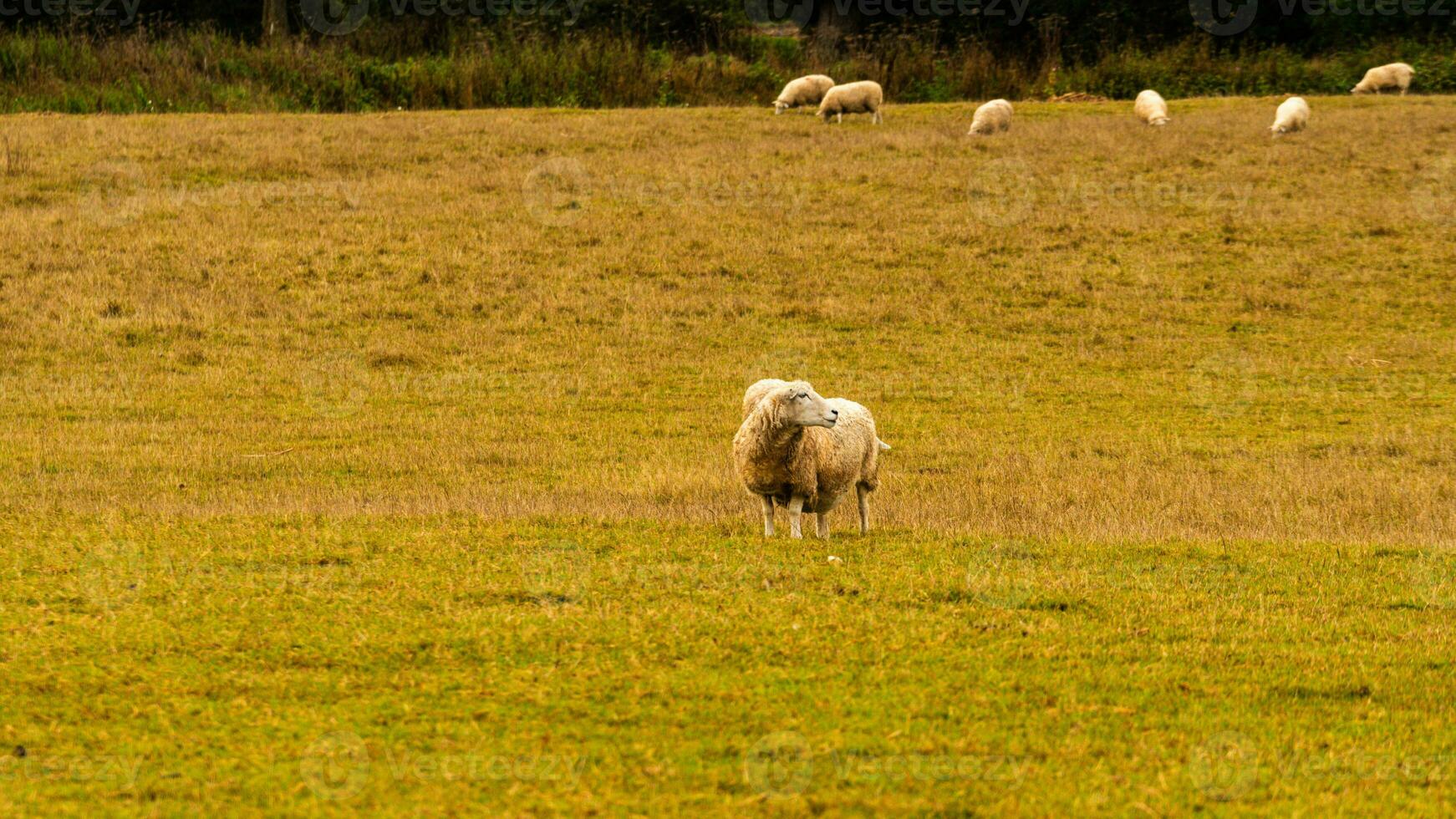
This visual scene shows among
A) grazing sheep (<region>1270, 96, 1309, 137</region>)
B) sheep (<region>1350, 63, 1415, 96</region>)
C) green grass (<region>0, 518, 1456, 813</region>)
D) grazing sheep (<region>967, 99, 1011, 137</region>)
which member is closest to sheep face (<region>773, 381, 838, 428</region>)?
green grass (<region>0, 518, 1456, 813</region>)

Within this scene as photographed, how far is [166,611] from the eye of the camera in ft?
34.3

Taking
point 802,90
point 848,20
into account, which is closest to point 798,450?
point 802,90

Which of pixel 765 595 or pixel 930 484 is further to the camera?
pixel 930 484

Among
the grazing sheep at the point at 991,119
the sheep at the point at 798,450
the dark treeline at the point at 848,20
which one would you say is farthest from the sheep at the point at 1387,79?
the sheep at the point at 798,450

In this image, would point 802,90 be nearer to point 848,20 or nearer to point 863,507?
point 848,20

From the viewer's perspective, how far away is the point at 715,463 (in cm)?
1881

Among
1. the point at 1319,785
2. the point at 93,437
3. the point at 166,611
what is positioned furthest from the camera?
the point at 93,437

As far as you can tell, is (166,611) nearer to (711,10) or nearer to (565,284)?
(565,284)

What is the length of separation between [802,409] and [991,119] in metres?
29.3

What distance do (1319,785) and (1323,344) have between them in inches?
817

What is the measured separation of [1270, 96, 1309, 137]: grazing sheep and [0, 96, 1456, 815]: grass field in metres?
0.47

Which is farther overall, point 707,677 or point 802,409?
point 802,409

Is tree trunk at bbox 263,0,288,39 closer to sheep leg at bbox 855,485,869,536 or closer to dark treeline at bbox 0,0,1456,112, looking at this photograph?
dark treeline at bbox 0,0,1456,112

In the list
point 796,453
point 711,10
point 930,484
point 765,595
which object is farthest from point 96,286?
point 711,10
